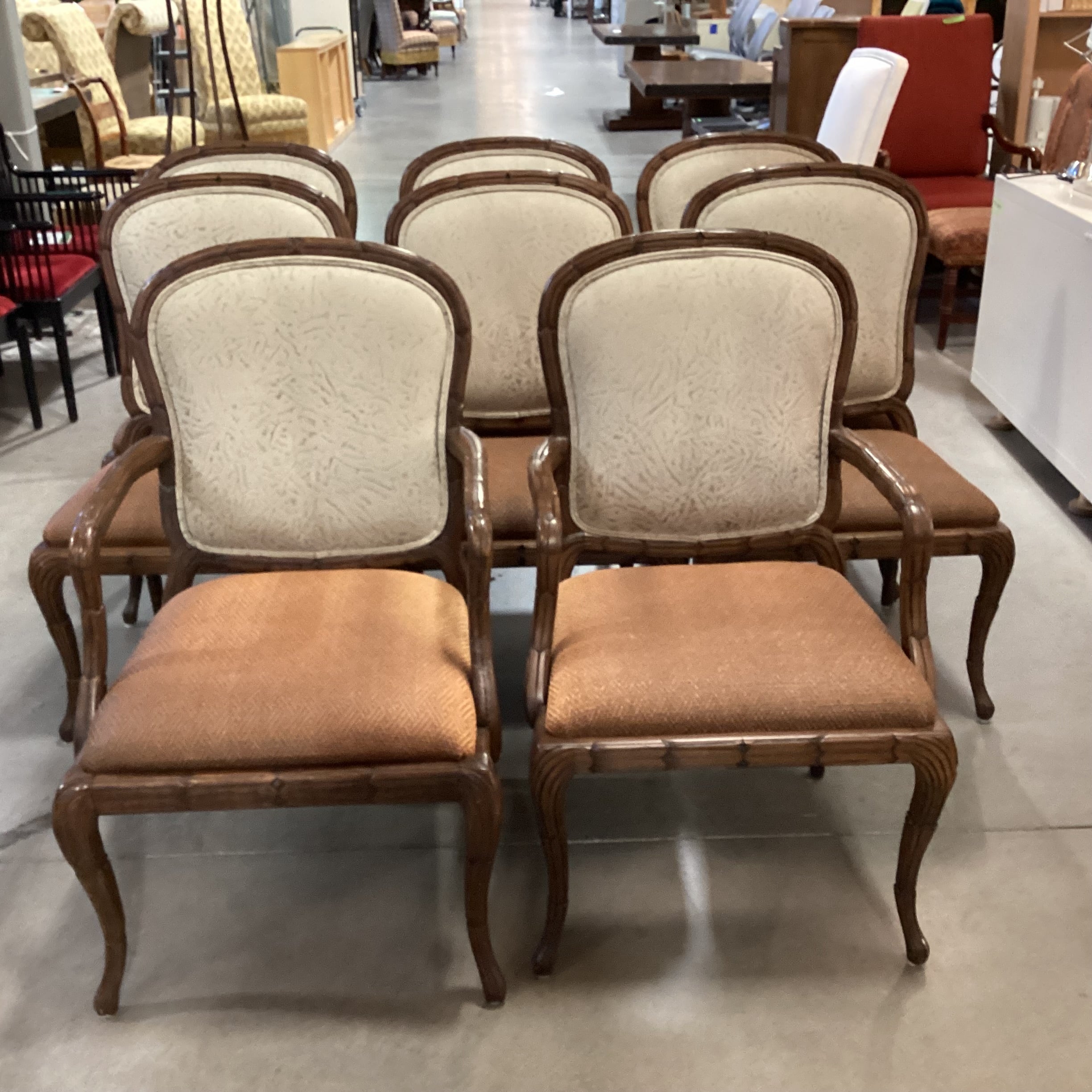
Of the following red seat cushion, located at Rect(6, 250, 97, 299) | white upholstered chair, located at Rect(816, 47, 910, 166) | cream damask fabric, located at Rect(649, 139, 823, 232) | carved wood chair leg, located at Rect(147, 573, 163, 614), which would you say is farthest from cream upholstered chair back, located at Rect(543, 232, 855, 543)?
red seat cushion, located at Rect(6, 250, 97, 299)

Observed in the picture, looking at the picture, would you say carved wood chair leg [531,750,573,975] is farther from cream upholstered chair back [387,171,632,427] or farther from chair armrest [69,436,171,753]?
cream upholstered chair back [387,171,632,427]

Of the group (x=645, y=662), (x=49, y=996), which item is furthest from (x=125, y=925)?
(x=645, y=662)

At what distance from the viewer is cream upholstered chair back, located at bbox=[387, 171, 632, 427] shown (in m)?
2.35

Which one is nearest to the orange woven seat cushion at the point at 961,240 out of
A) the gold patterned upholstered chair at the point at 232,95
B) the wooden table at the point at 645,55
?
the gold patterned upholstered chair at the point at 232,95

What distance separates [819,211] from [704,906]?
4.22 ft

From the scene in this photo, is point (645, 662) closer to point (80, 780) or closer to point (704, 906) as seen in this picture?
point (704, 906)

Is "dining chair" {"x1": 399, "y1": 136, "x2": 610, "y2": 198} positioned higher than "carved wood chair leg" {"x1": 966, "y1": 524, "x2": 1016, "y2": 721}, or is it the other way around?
"dining chair" {"x1": 399, "y1": 136, "x2": 610, "y2": 198}

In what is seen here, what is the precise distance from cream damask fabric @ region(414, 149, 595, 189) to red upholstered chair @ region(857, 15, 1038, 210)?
257 cm

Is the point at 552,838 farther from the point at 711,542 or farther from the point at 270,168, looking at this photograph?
the point at 270,168

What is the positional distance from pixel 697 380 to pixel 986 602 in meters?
0.76

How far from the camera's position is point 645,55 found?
9406mm

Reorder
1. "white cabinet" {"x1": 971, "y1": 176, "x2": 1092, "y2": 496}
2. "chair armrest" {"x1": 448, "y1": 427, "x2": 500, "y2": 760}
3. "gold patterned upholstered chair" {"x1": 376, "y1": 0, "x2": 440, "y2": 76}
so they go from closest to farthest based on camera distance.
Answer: "chair armrest" {"x1": 448, "y1": 427, "x2": 500, "y2": 760}
"white cabinet" {"x1": 971, "y1": 176, "x2": 1092, "y2": 496}
"gold patterned upholstered chair" {"x1": 376, "y1": 0, "x2": 440, "y2": 76}

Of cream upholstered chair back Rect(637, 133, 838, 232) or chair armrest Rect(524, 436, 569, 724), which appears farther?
cream upholstered chair back Rect(637, 133, 838, 232)

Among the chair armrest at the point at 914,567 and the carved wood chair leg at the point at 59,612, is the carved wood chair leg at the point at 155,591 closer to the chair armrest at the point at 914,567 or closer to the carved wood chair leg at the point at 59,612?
the carved wood chair leg at the point at 59,612
